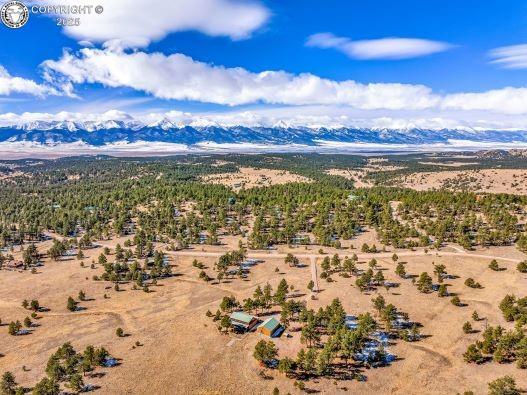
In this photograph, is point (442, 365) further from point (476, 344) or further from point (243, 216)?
point (243, 216)

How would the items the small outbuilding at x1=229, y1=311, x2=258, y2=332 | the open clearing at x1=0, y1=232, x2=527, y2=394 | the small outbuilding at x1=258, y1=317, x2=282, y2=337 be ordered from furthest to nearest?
the small outbuilding at x1=229, y1=311, x2=258, y2=332 < the small outbuilding at x1=258, y1=317, x2=282, y2=337 < the open clearing at x1=0, y1=232, x2=527, y2=394

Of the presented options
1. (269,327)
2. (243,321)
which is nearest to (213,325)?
(243,321)

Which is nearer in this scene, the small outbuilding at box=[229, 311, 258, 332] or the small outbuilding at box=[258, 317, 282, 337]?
the small outbuilding at box=[258, 317, 282, 337]

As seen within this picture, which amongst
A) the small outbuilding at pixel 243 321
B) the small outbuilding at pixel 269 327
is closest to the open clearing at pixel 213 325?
the small outbuilding at pixel 243 321

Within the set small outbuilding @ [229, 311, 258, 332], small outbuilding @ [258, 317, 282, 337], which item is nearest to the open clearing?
small outbuilding @ [229, 311, 258, 332]

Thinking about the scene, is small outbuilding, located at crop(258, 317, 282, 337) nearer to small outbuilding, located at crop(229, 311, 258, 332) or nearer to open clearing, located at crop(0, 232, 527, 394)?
small outbuilding, located at crop(229, 311, 258, 332)

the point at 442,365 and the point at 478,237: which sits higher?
the point at 478,237

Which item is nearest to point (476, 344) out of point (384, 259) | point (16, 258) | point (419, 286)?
point (419, 286)
